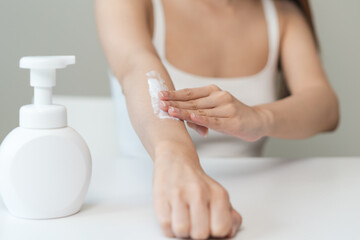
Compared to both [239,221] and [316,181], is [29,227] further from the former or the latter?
[316,181]

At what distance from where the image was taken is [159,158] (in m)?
0.52

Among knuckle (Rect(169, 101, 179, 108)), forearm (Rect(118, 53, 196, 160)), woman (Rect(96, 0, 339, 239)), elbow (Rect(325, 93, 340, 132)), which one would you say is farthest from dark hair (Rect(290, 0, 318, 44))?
knuckle (Rect(169, 101, 179, 108))

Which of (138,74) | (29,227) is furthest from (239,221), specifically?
(138,74)

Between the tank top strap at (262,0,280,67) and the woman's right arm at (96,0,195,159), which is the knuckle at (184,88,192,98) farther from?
the tank top strap at (262,0,280,67)

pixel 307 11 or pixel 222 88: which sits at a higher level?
pixel 307 11

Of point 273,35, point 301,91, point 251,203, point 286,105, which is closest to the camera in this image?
point 251,203

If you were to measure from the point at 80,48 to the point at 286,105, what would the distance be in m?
0.81

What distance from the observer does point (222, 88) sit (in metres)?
1.08

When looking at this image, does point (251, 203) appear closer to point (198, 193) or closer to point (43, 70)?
point (198, 193)

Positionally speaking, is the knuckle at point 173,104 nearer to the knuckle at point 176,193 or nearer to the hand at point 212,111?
the hand at point 212,111

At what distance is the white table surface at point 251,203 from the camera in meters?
0.48

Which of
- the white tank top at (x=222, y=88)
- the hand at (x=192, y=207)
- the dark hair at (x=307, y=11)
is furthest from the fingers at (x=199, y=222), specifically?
the dark hair at (x=307, y=11)

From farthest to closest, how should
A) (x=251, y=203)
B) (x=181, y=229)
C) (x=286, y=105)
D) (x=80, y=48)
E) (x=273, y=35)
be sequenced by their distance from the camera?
(x=80, y=48), (x=273, y=35), (x=286, y=105), (x=251, y=203), (x=181, y=229)

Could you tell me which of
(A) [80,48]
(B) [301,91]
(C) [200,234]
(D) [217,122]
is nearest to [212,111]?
(D) [217,122]
